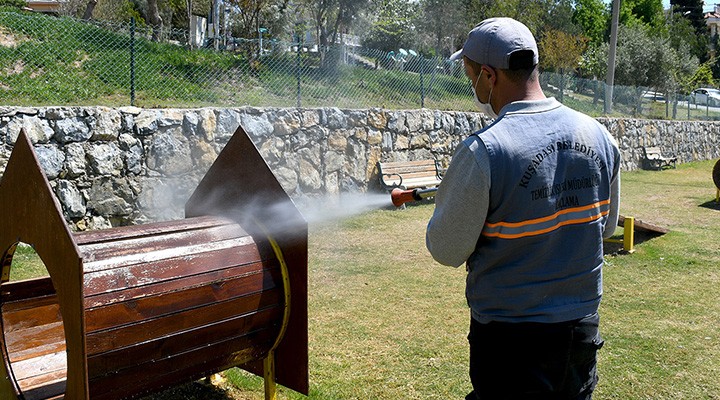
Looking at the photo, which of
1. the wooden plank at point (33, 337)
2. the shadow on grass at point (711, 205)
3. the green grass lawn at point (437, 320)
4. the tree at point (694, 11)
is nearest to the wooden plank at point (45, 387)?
the wooden plank at point (33, 337)

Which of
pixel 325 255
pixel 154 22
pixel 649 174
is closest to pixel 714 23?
pixel 649 174

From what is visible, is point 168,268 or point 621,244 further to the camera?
point 621,244

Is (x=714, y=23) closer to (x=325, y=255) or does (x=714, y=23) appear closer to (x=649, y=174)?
(x=649, y=174)

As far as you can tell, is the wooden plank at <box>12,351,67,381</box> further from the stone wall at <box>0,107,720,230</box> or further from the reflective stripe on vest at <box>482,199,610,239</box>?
the stone wall at <box>0,107,720,230</box>

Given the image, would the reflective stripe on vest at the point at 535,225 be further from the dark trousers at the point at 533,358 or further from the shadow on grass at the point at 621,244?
the shadow on grass at the point at 621,244

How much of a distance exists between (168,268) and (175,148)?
5.57m

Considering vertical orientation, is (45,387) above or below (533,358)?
below

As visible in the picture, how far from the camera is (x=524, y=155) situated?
2.09 meters

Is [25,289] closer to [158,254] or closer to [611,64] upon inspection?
[158,254]

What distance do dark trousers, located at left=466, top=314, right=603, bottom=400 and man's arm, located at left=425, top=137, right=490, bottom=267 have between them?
27cm

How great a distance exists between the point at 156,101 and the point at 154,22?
743 centimetres

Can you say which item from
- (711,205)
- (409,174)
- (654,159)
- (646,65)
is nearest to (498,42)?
(409,174)

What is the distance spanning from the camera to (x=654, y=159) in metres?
19.8

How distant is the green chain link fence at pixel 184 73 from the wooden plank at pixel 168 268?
510cm
